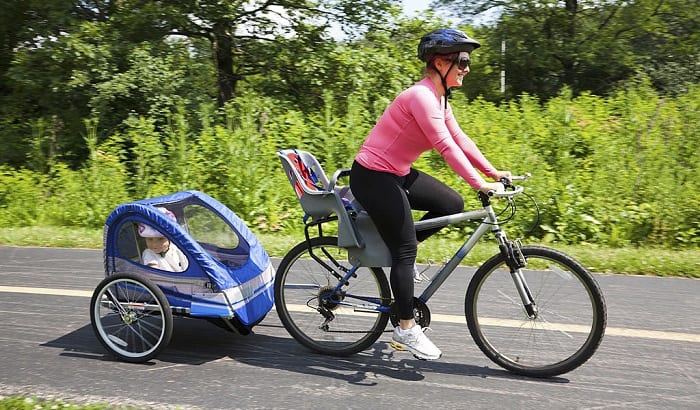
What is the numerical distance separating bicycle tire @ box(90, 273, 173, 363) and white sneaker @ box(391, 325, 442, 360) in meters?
1.55

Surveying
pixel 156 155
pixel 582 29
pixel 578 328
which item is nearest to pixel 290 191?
pixel 156 155

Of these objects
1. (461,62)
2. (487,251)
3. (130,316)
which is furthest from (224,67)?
(461,62)

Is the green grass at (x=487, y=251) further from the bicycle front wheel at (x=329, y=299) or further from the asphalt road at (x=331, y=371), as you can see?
the bicycle front wheel at (x=329, y=299)

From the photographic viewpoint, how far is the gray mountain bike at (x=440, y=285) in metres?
4.15

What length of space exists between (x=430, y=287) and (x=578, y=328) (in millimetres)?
981

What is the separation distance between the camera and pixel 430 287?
4.47 m

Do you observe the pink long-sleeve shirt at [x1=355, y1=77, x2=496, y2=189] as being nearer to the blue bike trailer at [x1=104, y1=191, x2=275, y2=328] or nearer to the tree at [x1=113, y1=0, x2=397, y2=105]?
the blue bike trailer at [x1=104, y1=191, x2=275, y2=328]

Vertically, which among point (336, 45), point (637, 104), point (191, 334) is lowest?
point (191, 334)

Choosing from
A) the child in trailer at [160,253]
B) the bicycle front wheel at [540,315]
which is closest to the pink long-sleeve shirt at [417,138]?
the bicycle front wheel at [540,315]

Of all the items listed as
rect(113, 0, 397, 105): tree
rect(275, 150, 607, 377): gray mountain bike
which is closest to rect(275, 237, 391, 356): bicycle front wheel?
rect(275, 150, 607, 377): gray mountain bike

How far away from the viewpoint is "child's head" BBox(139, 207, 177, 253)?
4.57 meters

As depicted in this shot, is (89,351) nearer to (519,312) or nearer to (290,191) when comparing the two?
(519,312)

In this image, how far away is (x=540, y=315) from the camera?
4441mm

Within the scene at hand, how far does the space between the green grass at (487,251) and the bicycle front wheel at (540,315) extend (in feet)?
8.59
